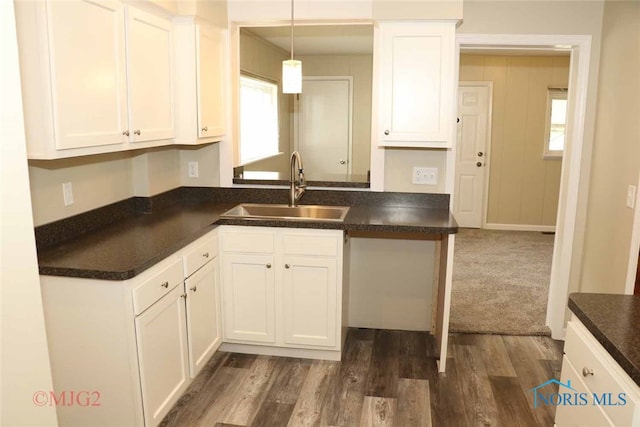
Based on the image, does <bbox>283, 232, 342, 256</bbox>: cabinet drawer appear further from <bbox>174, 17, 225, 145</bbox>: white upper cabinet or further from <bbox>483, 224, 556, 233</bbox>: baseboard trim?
<bbox>483, 224, 556, 233</bbox>: baseboard trim

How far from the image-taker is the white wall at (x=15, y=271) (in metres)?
1.26

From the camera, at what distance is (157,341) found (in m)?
2.40

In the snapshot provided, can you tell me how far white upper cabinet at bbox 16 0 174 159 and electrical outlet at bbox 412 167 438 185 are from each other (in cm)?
162

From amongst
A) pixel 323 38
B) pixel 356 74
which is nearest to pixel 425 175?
pixel 323 38

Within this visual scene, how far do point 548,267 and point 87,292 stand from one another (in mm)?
4610

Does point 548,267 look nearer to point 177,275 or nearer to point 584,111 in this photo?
point 584,111

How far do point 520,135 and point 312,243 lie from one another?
15.5 feet

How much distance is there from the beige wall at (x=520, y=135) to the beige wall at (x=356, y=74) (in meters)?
1.41

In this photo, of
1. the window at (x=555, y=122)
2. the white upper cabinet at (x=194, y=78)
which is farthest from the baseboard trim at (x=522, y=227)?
the white upper cabinet at (x=194, y=78)

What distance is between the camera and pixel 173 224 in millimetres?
2977

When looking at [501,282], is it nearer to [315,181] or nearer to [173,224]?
[315,181]

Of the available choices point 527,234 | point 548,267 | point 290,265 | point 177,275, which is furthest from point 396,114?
point 527,234

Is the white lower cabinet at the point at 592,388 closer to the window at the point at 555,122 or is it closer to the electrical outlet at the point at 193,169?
the electrical outlet at the point at 193,169

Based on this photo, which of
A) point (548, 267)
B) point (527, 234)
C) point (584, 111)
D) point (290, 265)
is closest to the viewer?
point (290, 265)
